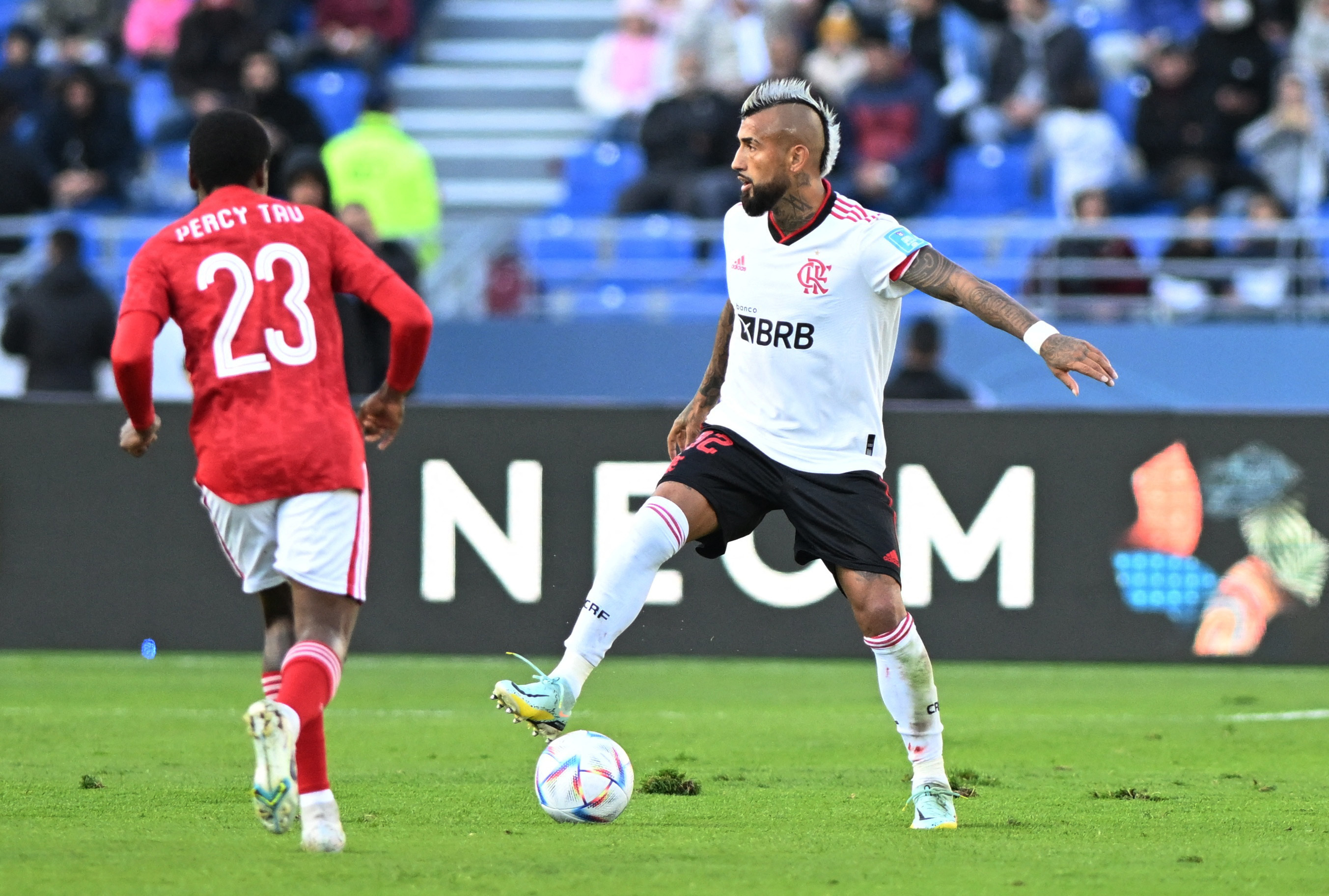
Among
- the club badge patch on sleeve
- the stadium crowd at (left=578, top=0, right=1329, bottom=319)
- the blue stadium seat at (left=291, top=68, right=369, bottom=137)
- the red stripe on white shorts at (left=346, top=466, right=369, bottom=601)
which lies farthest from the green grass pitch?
the blue stadium seat at (left=291, top=68, right=369, bottom=137)

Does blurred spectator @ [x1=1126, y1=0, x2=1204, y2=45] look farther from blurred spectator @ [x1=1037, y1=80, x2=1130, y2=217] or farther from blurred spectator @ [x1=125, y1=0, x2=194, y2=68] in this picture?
blurred spectator @ [x1=125, y1=0, x2=194, y2=68]

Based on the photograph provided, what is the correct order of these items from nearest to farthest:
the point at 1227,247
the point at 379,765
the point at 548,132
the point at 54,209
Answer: the point at 379,765
the point at 1227,247
the point at 54,209
the point at 548,132

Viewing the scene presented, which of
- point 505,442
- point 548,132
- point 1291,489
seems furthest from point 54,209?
point 1291,489

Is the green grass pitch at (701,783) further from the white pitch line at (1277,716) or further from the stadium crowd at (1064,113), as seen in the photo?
the stadium crowd at (1064,113)

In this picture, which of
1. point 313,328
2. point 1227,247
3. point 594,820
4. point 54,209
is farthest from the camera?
point 54,209

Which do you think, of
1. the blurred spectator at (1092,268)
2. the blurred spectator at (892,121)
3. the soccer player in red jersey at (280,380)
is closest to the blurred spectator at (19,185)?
the blurred spectator at (892,121)

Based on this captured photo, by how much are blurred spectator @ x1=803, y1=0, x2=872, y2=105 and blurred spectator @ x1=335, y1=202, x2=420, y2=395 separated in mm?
5626

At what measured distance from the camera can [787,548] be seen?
34.4ft

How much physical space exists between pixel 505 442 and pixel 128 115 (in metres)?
7.35

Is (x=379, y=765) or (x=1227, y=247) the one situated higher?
(x=1227, y=247)

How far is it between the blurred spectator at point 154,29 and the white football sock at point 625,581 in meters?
13.4

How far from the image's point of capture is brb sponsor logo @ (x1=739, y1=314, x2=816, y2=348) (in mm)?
5859

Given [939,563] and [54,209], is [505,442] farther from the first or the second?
[54,209]

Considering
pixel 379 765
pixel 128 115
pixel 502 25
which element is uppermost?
pixel 502 25
